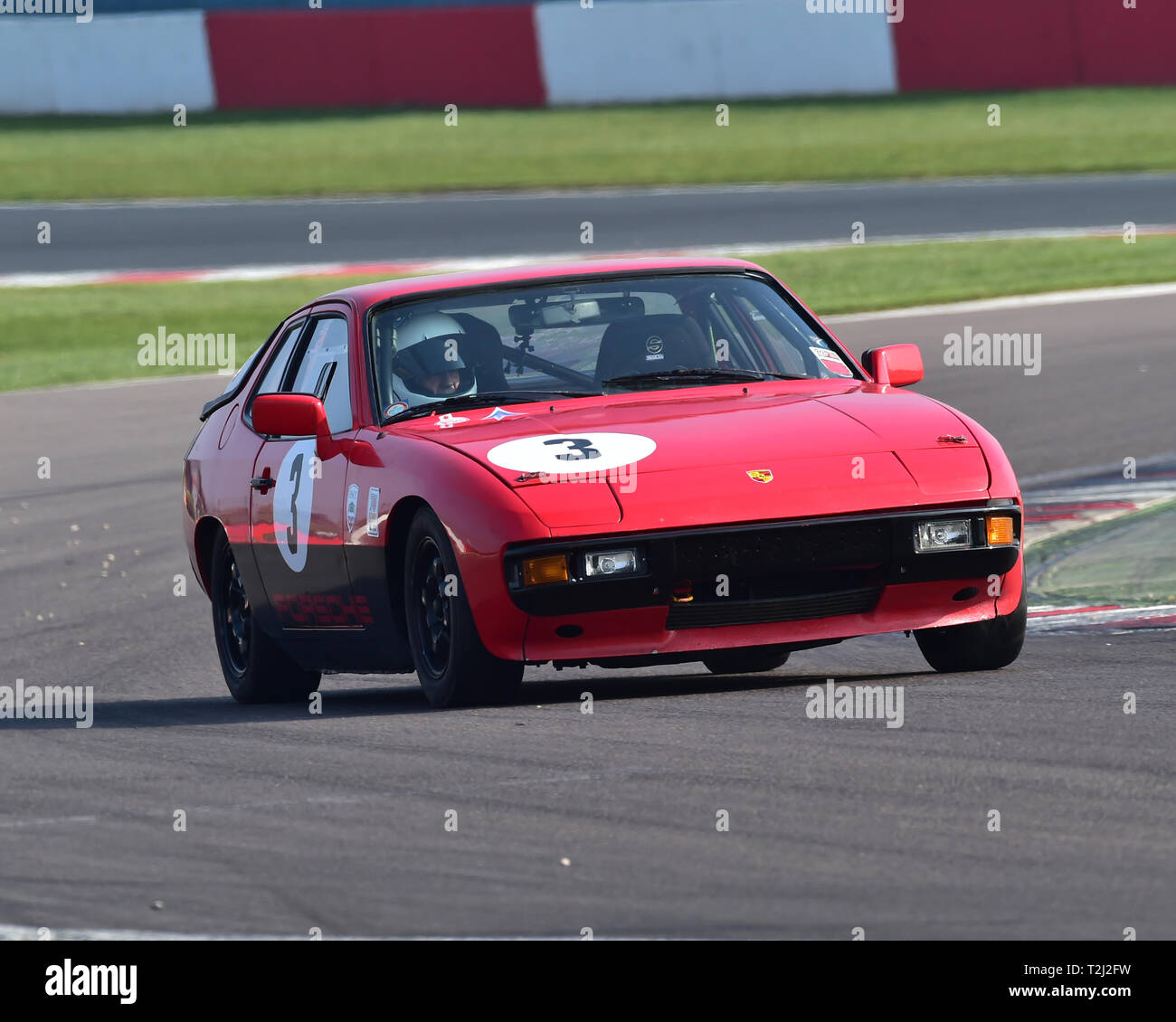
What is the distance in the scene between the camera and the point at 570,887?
184 inches

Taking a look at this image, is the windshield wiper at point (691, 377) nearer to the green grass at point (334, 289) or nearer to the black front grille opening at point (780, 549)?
the black front grille opening at point (780, 549)

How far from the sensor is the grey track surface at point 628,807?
4.49 m

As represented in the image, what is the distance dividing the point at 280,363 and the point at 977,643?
292 cm

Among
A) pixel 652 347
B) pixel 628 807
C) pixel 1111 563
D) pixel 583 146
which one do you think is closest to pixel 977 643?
pixel 652 347

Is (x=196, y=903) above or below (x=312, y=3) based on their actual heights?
below

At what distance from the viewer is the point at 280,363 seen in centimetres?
869

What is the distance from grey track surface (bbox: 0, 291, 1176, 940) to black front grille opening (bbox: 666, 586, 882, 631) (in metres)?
0.26

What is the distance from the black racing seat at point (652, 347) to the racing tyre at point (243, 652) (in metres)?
1.73

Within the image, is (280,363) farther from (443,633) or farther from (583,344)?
(443,633)

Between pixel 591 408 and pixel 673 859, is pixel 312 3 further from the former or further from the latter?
pixel 673 859

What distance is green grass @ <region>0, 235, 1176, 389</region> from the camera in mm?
20562

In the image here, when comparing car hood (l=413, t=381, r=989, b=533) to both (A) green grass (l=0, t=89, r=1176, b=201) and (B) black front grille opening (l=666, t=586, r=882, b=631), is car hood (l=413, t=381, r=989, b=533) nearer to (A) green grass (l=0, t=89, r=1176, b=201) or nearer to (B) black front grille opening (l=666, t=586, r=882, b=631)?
(B) black front grille opening (l=666, t=586, r=882, b=631)
